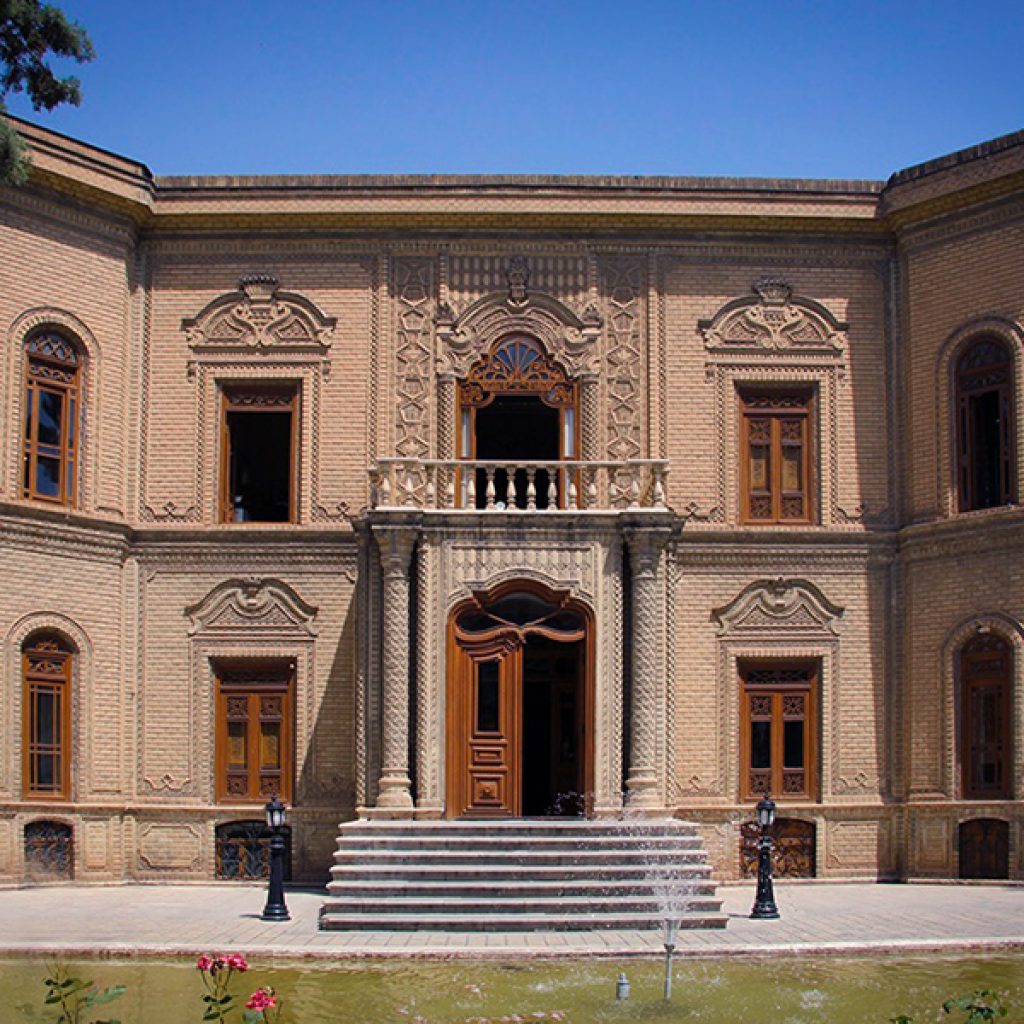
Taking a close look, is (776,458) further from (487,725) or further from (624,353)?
(487,725)

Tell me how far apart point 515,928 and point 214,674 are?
6.19 metres

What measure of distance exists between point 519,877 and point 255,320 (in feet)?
26.2

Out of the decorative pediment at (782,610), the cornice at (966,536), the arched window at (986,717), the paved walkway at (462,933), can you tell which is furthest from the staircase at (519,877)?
the cornice at (966,536)

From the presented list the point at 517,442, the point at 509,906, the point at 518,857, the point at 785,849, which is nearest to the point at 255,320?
the point at 517,442

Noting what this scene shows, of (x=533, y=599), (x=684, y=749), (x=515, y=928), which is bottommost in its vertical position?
(x=515, y=928)

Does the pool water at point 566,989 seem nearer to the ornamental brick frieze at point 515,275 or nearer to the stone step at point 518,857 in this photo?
the stone step at point 518,857

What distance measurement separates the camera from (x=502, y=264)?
2034cm

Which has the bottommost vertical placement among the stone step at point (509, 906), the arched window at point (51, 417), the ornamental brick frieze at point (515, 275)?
the stone step at point (509, 906)

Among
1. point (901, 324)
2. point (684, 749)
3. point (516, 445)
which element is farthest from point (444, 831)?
point (901, 324)

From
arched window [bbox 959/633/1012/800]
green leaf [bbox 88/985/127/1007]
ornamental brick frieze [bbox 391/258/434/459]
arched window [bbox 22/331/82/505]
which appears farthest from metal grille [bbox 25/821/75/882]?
green leaf [bbox 88/985/127/1007]

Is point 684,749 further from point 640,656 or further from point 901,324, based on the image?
point 901,324

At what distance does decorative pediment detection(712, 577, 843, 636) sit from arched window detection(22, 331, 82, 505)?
807 cm

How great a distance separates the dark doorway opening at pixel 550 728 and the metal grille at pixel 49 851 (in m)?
5.53

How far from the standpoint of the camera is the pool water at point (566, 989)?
1123 centimetres
